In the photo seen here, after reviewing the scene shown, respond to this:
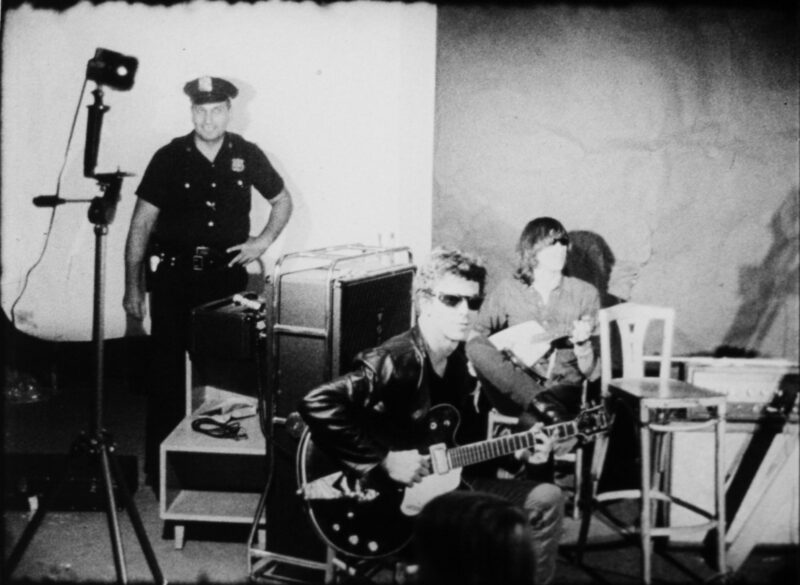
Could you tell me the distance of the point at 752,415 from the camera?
3.25m

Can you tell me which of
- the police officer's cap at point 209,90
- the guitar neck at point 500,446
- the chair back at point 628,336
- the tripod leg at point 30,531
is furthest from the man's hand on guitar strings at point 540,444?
the police officer's cap at point 209,90

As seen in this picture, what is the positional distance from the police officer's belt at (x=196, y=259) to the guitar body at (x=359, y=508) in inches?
52.2

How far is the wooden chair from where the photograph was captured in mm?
2875

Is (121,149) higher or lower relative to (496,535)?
higher

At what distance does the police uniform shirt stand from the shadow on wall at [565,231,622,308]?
6.14 ft

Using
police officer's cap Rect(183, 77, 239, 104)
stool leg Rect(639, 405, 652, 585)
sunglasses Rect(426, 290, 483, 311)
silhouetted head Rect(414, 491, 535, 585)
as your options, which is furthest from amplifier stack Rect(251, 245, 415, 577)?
silhouetted head Rect(414, 491, 535, 585)

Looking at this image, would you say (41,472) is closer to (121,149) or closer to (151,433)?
(151,433)

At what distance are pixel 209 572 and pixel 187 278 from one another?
4.85 ft

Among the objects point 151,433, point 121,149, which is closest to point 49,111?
point 121,149

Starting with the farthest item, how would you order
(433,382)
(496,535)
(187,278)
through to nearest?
(187,278)
(433,382)
(496,535)

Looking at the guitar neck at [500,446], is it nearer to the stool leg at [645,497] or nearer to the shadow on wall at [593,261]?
the stool leg at [645,497]

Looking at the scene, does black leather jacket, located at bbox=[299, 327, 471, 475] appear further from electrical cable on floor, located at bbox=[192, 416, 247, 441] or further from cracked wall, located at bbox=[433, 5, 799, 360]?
cracked wall, located at bbox=[433, 5, 799, 360]

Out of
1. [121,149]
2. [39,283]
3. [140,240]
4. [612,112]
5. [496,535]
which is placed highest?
[612,112]

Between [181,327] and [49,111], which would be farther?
[181,327]
